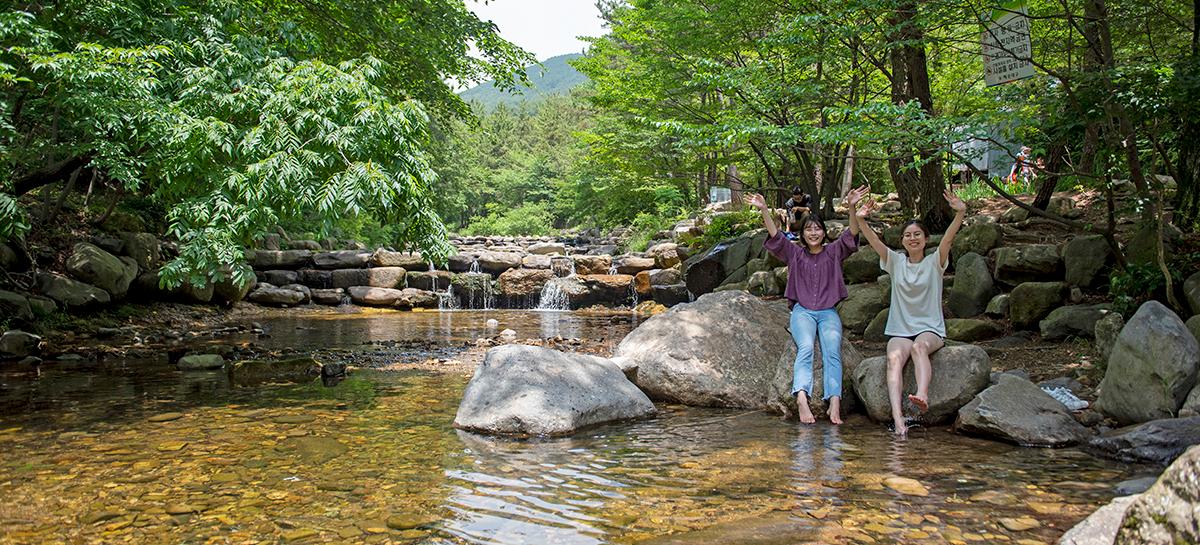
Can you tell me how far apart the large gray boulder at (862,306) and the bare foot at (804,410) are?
4.31 meters

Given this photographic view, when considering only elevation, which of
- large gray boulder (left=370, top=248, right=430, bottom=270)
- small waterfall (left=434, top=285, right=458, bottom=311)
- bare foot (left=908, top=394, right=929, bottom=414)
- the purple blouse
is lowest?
bare foot (left=908, top=394, right=929, bottom=414)

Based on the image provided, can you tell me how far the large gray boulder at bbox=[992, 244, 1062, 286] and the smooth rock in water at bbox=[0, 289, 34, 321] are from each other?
12930mm

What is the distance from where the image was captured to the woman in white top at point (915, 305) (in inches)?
216

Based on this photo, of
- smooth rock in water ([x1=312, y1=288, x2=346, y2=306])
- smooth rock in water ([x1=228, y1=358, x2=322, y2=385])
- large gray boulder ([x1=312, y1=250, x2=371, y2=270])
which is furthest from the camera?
large gray boulder ([x1=312, y1=250, x2=371, y2=270])

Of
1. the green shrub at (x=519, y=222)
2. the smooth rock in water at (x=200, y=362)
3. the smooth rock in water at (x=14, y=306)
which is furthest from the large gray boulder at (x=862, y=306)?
the green shrub at (x=519, y=222)

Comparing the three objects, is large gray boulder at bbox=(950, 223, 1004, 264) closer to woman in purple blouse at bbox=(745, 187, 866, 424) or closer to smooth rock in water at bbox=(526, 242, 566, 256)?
woman in purple blouse at bbox=(745, 187, 866, 424)

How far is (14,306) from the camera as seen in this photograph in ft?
33.5

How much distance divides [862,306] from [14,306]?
38.2 ft

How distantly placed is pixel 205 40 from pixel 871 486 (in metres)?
7.64

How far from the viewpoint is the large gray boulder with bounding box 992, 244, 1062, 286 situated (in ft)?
27.3

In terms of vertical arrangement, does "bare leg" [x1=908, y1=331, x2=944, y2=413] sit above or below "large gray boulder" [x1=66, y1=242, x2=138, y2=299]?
below

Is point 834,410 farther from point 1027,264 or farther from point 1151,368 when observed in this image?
point 1027,264

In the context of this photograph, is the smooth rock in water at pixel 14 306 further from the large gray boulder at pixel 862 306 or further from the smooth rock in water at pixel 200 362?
the large gray boulder at pixel 862 306

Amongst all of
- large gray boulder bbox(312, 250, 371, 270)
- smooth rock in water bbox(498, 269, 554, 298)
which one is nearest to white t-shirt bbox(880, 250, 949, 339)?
smooth rock in water bbox(498, 269, 554, 298)
